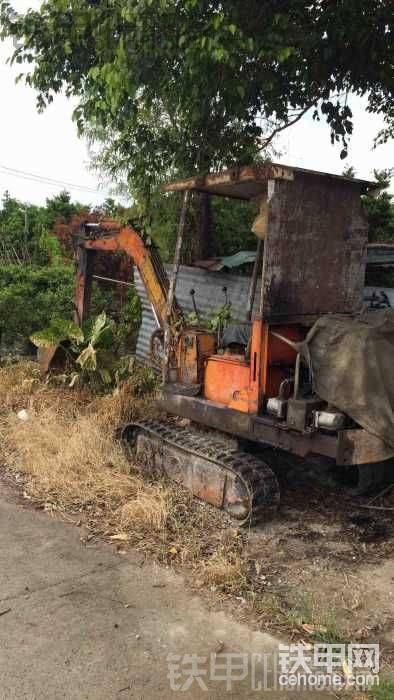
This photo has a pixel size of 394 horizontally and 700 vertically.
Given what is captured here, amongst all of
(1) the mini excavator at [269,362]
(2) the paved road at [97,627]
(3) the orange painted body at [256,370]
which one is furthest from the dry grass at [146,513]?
(3) the orange painted body at [256,370]

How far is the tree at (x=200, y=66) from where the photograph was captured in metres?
5.26

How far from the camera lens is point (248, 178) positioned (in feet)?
15.4

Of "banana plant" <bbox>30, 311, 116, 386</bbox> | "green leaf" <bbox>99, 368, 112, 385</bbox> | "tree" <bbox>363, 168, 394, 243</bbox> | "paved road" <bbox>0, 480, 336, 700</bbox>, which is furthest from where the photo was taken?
"tree" <bbox>363, 168, 394, 243</bbox>

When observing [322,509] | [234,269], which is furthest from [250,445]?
[234,269]

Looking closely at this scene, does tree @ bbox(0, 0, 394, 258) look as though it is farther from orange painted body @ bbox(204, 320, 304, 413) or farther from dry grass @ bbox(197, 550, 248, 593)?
dry grass @ bbox(197, 550, 248, 593)

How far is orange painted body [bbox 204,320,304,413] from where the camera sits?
15.5 feet

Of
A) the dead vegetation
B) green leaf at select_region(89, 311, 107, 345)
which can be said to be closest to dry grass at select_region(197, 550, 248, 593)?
the dead vegetation

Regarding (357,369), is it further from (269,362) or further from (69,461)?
(69,461)

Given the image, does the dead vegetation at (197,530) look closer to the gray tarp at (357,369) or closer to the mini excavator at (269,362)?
the mini excavator at (269,362)

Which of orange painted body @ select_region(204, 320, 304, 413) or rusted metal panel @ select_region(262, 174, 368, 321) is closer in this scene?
rusted metal panel @ select_region(262, 174, 368, 321)

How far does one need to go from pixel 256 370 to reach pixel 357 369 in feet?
2.77

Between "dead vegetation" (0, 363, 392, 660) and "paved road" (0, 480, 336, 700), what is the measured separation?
0.22 metres

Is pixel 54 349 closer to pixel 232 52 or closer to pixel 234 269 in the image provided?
pixel 234 269

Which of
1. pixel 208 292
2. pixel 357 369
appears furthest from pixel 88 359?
pixel 357 369
